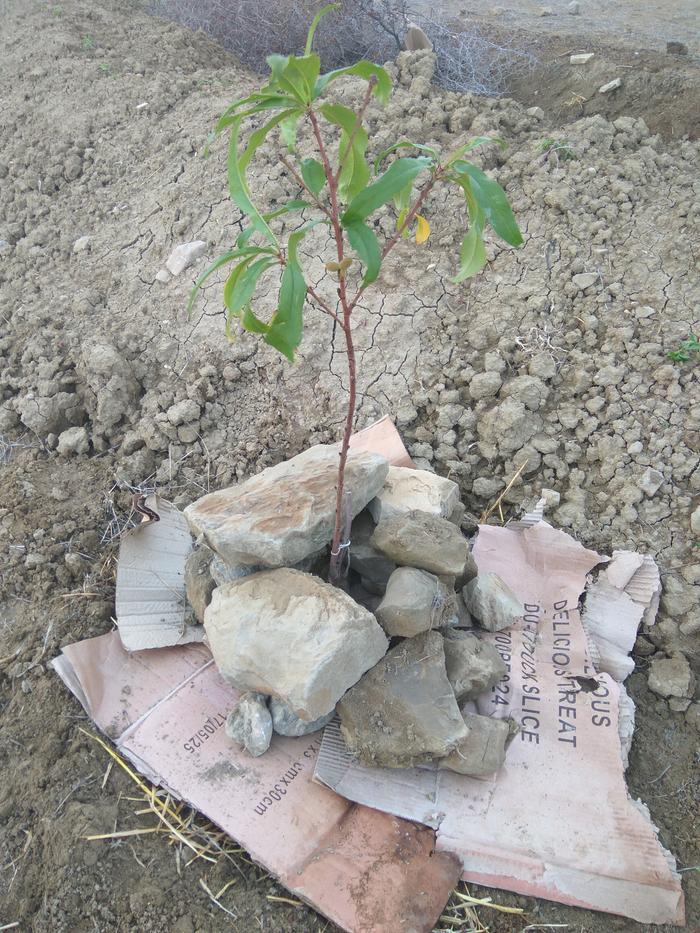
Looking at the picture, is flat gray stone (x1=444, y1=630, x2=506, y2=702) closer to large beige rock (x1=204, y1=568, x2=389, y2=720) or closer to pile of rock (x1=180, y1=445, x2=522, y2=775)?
pile of rock (x1=180, y1=445, x2=522, y2=775)

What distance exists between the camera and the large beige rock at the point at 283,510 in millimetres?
1774

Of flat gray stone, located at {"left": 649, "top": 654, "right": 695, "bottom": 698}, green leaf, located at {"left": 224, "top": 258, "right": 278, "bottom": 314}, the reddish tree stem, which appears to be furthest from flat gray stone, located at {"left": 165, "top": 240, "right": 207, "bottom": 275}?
flat gray stone, located at {"left": 649, "top": 654, "right": 695, "bottom": 698}

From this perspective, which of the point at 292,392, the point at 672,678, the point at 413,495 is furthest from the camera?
the point at 292,392

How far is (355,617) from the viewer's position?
5.38 feet

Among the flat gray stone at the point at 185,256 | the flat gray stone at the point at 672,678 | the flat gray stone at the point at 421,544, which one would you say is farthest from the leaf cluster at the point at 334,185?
the flat gray stone at the point at 185,256

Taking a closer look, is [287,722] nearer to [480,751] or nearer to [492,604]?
[480,751]

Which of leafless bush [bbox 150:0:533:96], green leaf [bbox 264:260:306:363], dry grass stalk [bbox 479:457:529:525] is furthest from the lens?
leafless bush [bbox 150:0:533:96]

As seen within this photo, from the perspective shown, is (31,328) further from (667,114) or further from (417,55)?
(667,114)

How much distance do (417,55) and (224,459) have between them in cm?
253

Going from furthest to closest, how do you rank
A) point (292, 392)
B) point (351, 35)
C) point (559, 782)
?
1. point (351, 35)
2. point (292, 392)
3. point (559, 782)

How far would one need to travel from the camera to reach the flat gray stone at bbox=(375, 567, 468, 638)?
1710 mm

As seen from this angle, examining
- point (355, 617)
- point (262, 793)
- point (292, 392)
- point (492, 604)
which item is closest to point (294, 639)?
point (355, 617)

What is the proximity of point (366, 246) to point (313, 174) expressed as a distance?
0.33 meters

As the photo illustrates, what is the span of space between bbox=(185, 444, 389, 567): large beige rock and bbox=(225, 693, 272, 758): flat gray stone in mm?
375
